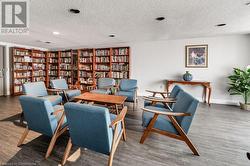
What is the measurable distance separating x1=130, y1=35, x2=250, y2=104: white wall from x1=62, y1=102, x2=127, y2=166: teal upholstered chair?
428 cm

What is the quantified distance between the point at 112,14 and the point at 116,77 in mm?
3413

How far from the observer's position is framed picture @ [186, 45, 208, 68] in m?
4.79

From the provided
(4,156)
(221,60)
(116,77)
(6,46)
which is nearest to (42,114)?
(4,156)

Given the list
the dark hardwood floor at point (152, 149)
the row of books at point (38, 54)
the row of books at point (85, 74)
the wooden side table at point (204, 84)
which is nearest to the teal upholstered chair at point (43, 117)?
the dark hardwood floor at point (152, 149)

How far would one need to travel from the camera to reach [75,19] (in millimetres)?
3023

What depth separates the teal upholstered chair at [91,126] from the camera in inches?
53.1

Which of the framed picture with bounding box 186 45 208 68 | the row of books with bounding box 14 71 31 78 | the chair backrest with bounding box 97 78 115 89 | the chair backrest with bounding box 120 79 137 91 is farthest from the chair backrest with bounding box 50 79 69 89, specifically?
the framed picture with bounding box 186 45 208 68

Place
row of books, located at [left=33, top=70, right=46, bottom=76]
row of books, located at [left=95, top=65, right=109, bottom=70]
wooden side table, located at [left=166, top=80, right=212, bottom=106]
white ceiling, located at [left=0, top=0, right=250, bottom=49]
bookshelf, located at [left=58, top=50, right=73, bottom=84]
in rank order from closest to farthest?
white ceiling, located at [left=0, top=0, right=250, bottom=49] → wooden side table, located at [left=166, top=80, right=212, bottom=106] → row of books, located at [left=95, top=65, right=109, bottom=70] → row of books, located at [left=33, top=70, right=46, bottom=76] → bookshelf, located at [left=58, top=50, right=73, bottom=84]

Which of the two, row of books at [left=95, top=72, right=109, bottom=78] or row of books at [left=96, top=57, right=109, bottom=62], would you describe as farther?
row of books at [left=95, top=72, right=109, bottom=78]

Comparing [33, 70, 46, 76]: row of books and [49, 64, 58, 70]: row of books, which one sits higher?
[49, 64, 58, 70]: row of books

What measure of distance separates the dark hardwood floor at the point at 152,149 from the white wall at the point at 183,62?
2129 mm

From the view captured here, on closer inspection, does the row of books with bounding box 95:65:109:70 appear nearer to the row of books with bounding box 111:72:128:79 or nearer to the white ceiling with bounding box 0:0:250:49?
the row of books with bounding box 111:72:128:79

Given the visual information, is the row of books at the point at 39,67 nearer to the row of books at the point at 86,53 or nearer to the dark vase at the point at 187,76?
the row of books at the point at 86,53

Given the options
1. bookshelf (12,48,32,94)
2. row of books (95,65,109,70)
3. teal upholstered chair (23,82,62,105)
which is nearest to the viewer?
teal upholstered chair (23,82,62,105)
